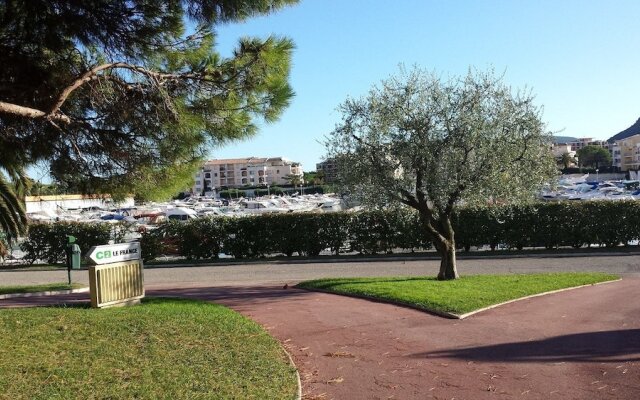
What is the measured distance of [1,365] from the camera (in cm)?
613

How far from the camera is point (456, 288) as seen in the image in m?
12.8

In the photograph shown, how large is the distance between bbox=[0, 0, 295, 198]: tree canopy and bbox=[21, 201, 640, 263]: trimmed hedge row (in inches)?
539

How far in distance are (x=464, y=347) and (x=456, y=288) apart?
481 centimetres

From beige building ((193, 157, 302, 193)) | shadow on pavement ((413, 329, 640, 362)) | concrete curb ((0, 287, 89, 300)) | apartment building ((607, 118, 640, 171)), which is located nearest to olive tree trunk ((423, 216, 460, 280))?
shadow on pavement ((413, 329, 640, 362))

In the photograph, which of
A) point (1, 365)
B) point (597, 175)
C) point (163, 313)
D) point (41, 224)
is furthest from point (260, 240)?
point (597, 175)

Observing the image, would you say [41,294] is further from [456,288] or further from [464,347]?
[464,347]

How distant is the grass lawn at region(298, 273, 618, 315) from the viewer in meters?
11.2

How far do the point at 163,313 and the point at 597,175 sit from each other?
116491mm

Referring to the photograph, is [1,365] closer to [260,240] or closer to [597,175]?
[260,240]

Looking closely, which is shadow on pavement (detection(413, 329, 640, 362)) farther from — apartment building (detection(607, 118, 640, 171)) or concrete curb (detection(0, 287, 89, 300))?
apartment building (detection(607, 118, 640, 171))

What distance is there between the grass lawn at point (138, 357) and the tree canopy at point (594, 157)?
517ft

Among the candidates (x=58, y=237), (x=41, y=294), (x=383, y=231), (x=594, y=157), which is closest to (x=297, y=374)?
(x=41, y=294)

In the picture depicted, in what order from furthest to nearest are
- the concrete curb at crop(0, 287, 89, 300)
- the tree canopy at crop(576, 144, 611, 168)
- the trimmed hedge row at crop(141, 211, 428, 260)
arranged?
the tree canopy at crop(576, 144, 611, 168), the trimmed hedge row at crop(141, 211, 428, 260), the concrete curb at crop(0, 287, 89, 300)

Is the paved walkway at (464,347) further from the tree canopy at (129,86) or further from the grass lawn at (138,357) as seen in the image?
the tree canopy at (129,86)
